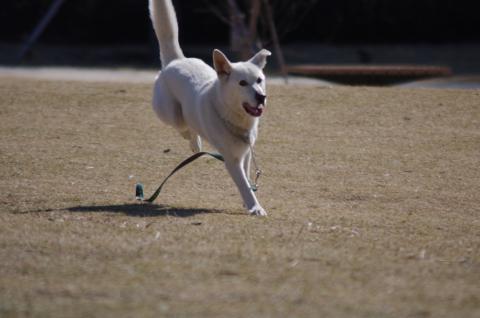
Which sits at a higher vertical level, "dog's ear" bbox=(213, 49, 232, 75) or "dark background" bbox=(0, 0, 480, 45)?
"dog's ear" bbox=(213, 49, 232, 75)

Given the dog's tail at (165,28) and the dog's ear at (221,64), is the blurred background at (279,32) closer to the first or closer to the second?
the dog's tail at (165,28)

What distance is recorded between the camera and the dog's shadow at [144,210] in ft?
23.1

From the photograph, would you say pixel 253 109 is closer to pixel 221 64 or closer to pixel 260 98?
pixel 260 98

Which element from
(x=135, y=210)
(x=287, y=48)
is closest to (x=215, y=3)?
(x=287, y=48)

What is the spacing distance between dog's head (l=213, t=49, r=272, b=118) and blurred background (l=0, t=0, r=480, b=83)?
47.6 feet

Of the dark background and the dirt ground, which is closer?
the dirt ground

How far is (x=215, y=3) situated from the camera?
965 inches

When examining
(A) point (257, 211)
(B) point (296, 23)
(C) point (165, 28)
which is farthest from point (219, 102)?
(B) point (296, 23)

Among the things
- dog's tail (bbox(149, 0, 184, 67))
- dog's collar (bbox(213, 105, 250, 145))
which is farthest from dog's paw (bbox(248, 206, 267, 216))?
dog's tail (bbox(149, 0, 184, 67))

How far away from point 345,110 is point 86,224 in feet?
17.9

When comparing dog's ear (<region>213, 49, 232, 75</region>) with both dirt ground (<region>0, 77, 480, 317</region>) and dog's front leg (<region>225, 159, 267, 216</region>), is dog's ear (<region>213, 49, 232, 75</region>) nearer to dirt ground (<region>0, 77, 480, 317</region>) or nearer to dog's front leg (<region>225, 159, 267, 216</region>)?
dog's front leg (<region>225, 159, 267, 216</region>)

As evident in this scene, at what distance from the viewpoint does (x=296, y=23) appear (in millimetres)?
23797

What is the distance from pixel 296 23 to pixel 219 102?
16.9 meters

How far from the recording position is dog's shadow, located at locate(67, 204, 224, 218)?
23.1 ft
